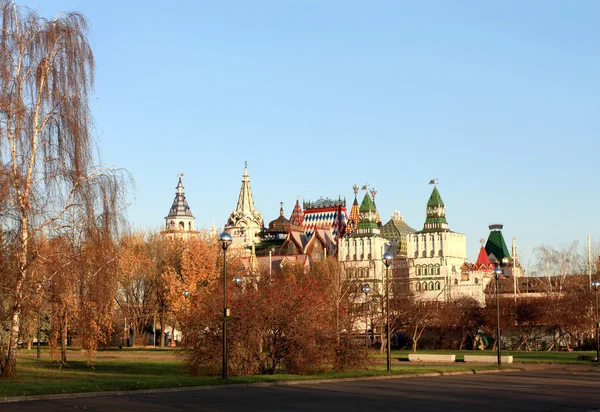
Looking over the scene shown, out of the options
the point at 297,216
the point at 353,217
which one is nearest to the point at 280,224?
the point at 297,216

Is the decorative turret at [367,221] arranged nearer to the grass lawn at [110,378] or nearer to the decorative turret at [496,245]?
the decorative turret at [496,245]

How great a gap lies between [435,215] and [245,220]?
172 ft

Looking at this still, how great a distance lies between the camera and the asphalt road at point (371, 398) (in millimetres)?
23028

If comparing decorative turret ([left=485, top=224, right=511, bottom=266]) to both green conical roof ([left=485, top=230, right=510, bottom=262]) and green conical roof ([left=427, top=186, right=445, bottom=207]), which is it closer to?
green conical roof ([left=485, top=230, right=510, bottom=262])

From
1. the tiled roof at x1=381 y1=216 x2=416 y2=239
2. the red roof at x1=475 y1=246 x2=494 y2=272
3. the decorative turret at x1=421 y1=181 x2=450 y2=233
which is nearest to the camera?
the red roof at x1=475 y1=246 x2=494 y2=272

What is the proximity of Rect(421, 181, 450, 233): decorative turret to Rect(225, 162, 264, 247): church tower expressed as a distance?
4575 cm

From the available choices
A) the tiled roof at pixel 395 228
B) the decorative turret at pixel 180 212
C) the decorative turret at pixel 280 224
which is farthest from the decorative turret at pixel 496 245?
the decorative turret at pixel 180 212

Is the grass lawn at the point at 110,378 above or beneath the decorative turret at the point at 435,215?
beneath

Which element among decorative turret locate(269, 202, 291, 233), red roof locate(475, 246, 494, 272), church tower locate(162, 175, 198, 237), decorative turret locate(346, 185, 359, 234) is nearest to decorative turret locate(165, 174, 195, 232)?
church tower locate(162, 175, 198, 237)

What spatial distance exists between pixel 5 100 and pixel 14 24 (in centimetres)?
346

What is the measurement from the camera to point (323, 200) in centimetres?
18075

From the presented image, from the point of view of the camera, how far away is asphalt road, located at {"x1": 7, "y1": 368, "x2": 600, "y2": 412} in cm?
2303

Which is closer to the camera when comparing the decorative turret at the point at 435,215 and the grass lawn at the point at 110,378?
the grass lawn at the point at 110,378

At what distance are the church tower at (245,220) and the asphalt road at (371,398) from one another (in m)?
139
